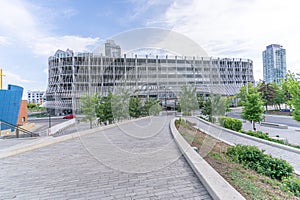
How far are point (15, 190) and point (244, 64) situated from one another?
236 feet

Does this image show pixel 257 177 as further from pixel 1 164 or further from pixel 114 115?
pixel 114 115

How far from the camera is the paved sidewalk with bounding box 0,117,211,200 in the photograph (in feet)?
11.2

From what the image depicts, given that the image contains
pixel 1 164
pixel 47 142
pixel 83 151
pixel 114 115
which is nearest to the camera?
pixel 1 164

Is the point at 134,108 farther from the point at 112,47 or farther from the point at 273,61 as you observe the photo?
the point at 273,61

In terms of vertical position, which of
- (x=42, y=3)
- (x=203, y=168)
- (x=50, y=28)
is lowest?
(x=203, y=168)

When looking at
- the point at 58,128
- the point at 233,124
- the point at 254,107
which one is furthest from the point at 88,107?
the point at 254,107

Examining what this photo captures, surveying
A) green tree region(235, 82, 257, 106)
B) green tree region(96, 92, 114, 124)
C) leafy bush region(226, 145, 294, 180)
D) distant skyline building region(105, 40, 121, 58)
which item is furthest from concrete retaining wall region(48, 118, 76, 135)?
green tree region(235, 82, 257, 106)

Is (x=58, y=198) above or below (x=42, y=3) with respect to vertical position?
below

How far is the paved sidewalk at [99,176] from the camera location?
3.42 meters

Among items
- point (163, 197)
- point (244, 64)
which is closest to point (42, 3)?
point (163, 197)

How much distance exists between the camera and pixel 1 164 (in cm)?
533

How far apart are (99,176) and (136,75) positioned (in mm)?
20090

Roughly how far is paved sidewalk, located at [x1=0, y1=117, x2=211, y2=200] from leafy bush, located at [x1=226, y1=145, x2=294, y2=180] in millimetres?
1800

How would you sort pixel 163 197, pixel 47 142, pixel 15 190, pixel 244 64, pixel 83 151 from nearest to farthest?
pixel 163 197, pixel 15 190, pixel 83 151, pixel 47 142, pixel 244 64
